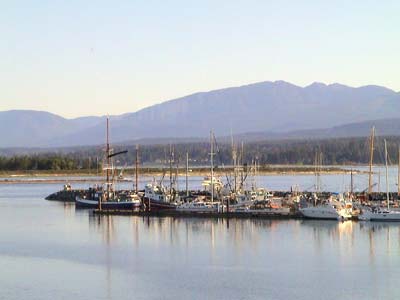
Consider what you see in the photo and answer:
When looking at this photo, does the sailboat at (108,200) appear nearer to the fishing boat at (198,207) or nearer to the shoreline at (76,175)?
the fishing boat at (198,207)

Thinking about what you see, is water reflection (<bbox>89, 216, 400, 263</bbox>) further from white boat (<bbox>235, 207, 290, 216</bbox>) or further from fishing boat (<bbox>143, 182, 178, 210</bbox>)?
fishing boat (<bbox>143, 182, 178, 210</bbox>)

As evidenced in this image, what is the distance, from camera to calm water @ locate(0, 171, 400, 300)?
18.9 m

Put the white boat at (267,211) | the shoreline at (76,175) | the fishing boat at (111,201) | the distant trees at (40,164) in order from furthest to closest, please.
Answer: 1. the distant trees at (40,164)
2. the shoreline at (76,175)
3. the fishing boat at (111,201)
4. the white boat at (267,211)

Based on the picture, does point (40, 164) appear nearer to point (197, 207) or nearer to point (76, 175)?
point (76, 175)

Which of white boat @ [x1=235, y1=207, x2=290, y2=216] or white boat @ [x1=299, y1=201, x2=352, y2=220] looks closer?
white boat @ [x1=299, y1=201, x2=352, y2=220]

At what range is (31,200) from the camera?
46.1 metres

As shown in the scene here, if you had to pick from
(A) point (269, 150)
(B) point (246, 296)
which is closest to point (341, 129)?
(A) point (269, 150)

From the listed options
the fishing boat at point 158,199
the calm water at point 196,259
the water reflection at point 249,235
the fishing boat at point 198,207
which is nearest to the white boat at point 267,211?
the water reflection at point 249,235

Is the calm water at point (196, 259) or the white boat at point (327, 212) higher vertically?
the white boat at point (327, 212)

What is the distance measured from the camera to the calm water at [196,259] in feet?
61.9

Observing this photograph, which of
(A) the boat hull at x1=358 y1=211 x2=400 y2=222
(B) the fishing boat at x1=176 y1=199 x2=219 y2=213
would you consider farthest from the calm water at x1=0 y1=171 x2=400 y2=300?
(B) the fishing boat at x1=176 y1=199 x2=219 y2=213

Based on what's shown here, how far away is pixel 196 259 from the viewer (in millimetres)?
23094

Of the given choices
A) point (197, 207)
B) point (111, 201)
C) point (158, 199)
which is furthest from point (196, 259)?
point (111, 201)

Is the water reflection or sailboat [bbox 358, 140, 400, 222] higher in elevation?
sailboat [bbox 358, 140, 400, 222]
